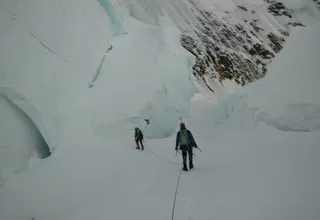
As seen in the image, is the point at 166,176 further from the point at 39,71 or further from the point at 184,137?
the point at 39,71

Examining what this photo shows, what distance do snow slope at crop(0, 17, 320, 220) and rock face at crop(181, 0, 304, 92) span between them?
1255cm

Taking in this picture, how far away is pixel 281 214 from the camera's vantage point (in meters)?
4.54

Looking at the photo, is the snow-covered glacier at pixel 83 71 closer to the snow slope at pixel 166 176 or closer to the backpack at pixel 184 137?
the snow slope at pixel 166 176

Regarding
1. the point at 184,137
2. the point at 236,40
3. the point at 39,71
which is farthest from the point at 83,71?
the point at 236,40

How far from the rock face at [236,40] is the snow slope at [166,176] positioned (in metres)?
12.5

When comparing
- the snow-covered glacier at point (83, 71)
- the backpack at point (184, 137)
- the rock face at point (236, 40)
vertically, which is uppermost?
the backpack at point (184, 137)

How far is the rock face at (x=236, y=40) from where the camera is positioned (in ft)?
93.0

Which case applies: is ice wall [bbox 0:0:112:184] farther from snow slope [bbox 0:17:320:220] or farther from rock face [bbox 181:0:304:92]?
rock face [bbox 181:0:304:92]

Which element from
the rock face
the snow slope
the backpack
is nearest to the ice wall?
the snow slope

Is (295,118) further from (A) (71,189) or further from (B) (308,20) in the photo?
(B) (308,20)

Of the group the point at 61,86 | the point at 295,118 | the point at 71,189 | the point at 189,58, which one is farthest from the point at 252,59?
the point at 71,189

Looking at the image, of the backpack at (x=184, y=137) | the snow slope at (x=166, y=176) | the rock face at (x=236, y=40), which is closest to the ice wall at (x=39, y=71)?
the snow slope at (x=166, y=176)

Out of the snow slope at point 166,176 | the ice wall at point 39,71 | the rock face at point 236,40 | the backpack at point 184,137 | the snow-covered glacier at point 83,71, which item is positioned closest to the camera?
the snow slope at point 166,176

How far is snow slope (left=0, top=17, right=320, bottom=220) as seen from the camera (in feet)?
17.1
